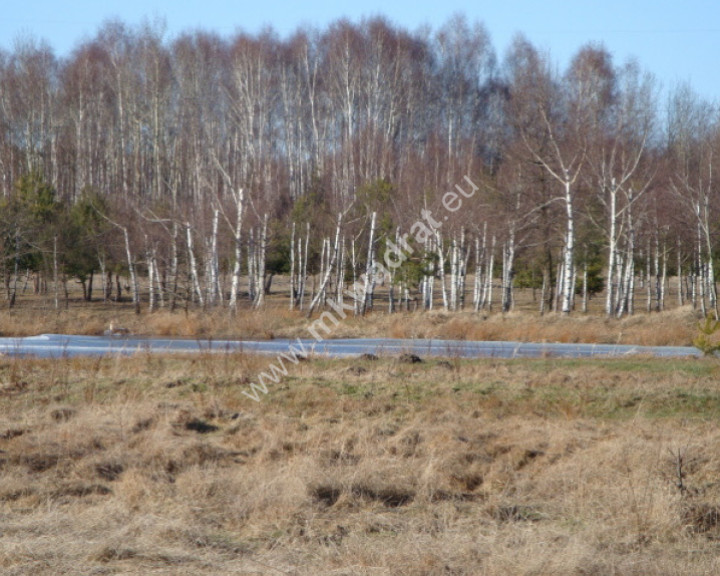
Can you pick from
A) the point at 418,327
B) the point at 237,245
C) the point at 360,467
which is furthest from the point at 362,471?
the point at 237,245

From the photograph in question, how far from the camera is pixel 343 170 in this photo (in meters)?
43.5

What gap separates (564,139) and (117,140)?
31.7m

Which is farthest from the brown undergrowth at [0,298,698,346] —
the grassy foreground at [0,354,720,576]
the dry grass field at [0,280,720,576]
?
the grassy foreground at [0,354,720,576]

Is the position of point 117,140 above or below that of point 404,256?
above

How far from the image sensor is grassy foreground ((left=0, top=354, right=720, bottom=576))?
20.2 feet

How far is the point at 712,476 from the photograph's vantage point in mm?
8672

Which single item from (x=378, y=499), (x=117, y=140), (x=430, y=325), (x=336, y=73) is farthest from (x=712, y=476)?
(x=117, y=140)

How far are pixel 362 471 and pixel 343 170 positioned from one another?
3572 cm

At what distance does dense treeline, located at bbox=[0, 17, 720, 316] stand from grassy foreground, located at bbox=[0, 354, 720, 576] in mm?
16589

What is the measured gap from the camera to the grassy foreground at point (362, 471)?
616 centimetres

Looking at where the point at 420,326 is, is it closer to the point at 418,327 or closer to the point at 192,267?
the point at 418,327

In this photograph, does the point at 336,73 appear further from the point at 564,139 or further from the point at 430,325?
the point at 430,325

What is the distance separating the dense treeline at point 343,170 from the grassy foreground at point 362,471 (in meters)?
16.6

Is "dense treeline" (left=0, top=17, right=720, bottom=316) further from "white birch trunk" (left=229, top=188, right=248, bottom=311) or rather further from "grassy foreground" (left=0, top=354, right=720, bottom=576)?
"grassy foreground" (left=0, top=354, right=720, bottom=576)
